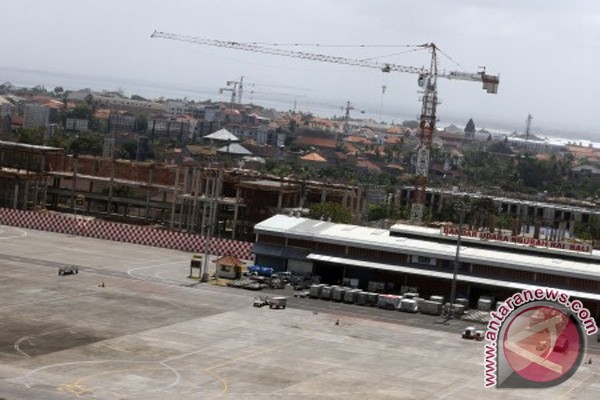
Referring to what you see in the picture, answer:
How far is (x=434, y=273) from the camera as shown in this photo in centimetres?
10488

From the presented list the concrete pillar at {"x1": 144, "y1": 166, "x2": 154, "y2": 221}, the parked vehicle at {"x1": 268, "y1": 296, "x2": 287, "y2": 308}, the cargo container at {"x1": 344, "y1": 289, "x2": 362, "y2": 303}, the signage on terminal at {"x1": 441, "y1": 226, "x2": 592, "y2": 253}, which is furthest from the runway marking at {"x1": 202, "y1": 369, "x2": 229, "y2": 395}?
the concrete pillar at {"x1": 144, "y1": 166, "x2": 154, "y2": 221}

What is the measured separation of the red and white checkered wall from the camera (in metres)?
123

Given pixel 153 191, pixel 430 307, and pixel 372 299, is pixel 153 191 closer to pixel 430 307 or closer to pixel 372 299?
pixel 372 299

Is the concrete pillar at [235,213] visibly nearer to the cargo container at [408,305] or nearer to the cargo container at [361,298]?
the cargo container at [361,298]

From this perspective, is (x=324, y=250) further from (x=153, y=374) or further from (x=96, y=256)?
(x=153, y=374)

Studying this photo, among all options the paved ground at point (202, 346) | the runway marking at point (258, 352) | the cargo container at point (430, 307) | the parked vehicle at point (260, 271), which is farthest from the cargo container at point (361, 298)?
the runway marking at point (258, 352)

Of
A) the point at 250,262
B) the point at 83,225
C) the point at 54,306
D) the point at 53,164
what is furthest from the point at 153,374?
the point at 53,164

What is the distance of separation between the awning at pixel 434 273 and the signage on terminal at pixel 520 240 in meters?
6.53

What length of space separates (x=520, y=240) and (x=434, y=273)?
925 cm

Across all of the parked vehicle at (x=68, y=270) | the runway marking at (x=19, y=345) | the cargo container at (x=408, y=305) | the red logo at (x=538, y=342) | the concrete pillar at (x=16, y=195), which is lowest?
the runway marking at (x=19, y=345)

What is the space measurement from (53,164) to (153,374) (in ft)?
343

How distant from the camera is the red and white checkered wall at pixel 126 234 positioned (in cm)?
12275

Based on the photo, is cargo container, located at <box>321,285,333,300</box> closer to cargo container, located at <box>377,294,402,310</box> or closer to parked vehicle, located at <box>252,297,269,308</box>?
cargo container, located at <box>377,294,402,310</box>

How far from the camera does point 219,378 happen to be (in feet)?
222
